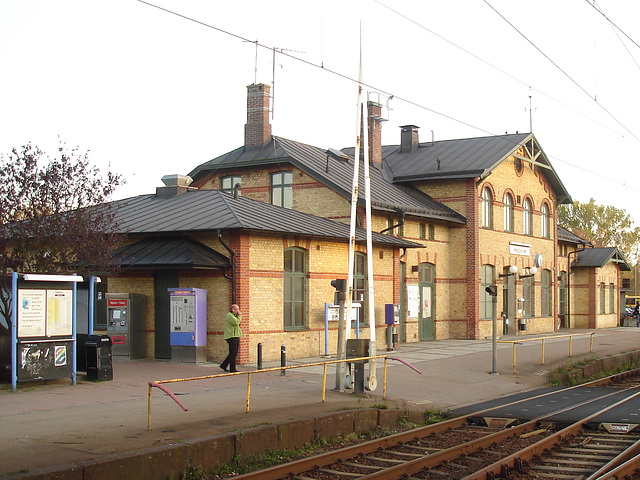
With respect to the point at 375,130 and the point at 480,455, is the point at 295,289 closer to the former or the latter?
the point at 480,455

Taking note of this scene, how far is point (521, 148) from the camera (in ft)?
119

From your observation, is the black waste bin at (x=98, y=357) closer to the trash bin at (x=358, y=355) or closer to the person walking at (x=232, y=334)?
the person walking at (x=232, y=334)

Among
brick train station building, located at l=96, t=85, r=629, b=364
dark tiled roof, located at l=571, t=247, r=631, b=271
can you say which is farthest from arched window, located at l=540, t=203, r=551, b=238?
dark tiled roof, located at l=571, t=247, r=631, b=271

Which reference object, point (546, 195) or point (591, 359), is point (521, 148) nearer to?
point (546, 195)

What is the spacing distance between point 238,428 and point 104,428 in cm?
183

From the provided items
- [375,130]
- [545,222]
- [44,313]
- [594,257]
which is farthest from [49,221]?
[594,257]

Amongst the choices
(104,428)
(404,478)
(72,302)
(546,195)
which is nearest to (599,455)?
(404,478)

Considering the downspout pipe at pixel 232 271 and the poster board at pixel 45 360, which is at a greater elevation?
the downspout pipe at pixel 232 271

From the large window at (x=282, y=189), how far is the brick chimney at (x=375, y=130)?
6210 mm

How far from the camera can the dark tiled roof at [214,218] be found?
21.1 meters

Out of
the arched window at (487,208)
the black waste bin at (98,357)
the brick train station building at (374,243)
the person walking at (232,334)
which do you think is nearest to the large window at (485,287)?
the brick train station building at (374,243)

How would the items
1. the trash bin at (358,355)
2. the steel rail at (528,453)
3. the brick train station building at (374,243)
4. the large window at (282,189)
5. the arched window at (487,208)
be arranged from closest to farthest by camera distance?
the steel rail at (528,453) → the trash bin at (358,355) → the brick train station building at (374,243) → the large window at (282,189) → the arched window at (487,208)

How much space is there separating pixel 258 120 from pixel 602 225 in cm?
5989

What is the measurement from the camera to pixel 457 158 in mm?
34625
